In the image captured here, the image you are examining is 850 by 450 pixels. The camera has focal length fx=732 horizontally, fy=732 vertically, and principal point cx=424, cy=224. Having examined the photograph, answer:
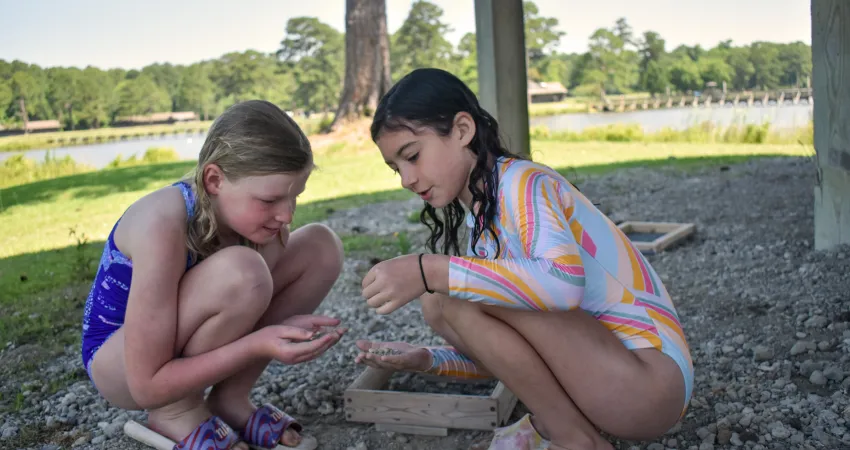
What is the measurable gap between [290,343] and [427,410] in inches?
25.2

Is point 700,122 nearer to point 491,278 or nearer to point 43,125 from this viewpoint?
point 43,125

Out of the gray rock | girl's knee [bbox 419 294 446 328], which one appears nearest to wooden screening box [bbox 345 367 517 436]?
girl's knee [bbox 419 294 446 328]

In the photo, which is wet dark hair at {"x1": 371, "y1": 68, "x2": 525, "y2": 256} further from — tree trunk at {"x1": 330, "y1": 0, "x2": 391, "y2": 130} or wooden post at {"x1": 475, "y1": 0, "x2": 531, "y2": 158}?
tree trunk at {"x1": 330, "y1": 0, "x2": 391, "y2": 130}

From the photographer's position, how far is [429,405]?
265cm

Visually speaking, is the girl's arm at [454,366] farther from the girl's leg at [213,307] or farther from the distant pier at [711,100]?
the distant pier at [711,100]

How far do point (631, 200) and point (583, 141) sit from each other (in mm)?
10147

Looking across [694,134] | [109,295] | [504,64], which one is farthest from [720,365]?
[694,134]

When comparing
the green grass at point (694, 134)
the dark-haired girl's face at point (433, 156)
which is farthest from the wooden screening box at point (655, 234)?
the green grass at point (694, 134)

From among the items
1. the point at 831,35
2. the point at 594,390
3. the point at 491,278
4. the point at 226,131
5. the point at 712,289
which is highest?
the point at 831,35

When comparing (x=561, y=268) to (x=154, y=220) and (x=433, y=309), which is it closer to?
(x=433, y=309)

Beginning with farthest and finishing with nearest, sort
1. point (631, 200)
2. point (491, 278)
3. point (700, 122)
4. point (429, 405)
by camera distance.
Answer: point (700, 122), point (631, 200), point (429, 405), point (491, 278)

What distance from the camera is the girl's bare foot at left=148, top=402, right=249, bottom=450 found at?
2.52m

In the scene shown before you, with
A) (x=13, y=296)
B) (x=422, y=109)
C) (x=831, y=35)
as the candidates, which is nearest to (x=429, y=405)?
(x=422, y=109)

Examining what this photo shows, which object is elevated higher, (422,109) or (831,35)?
A: (831,35)
